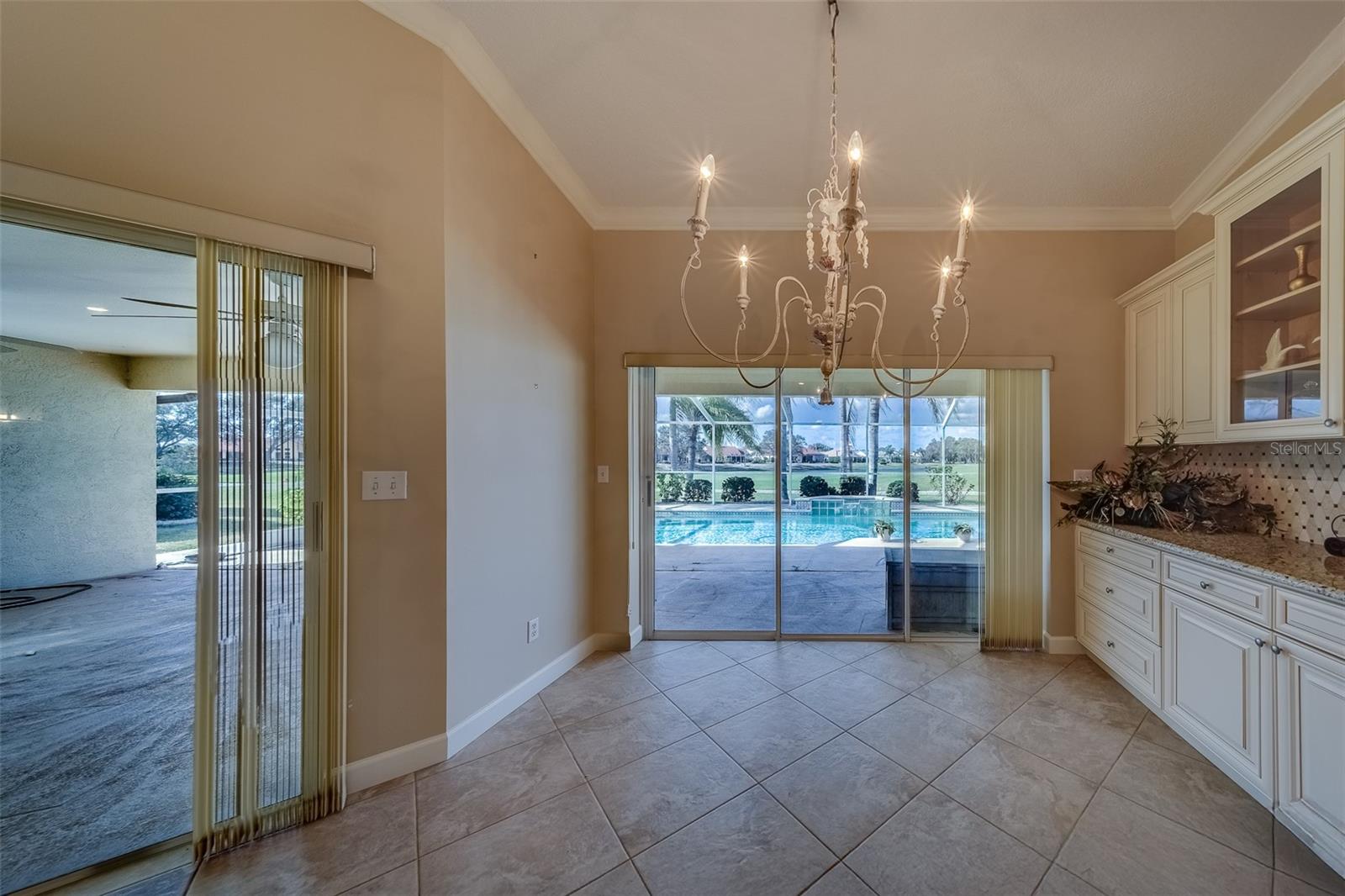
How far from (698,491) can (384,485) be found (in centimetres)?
208

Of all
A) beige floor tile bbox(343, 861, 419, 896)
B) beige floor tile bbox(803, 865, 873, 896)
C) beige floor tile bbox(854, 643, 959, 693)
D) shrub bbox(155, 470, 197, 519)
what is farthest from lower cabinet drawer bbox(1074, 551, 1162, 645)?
shrub bbox(155, 470, 197, 519)

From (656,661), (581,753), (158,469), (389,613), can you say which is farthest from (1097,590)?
(158,469)

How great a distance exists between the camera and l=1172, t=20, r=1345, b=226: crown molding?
173 cm

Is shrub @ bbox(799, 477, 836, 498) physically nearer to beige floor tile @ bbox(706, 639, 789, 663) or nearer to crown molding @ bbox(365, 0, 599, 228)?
beige floor tile @ bbox(706, 639, 789, 663)

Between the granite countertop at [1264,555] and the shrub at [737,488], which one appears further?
the shrub at [737,488]

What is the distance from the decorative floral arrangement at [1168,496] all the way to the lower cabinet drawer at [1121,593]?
291 millimetres

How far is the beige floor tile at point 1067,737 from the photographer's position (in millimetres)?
1787

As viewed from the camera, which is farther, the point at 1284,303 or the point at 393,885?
the point at 1284,303

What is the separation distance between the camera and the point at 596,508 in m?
2.88

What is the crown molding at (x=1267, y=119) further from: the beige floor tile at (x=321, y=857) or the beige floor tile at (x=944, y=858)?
the beige floor tile at (x=321, y=857)

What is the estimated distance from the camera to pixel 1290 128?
6.49 ft

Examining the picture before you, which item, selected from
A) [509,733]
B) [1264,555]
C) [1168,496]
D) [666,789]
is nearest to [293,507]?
[509,733]

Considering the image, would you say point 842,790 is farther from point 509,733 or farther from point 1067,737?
point 509,733

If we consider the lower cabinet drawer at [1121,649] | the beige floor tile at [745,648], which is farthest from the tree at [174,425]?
the lower cabinet drawer at [1121,649]
